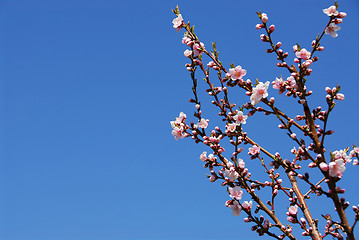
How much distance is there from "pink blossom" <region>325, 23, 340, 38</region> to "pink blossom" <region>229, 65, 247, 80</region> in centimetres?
105

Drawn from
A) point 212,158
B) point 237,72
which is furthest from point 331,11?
point 212,158

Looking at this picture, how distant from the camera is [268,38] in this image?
357cm

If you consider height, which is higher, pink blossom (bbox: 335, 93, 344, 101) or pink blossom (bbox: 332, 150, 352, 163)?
pink blossom (bbox: 335, 93, 344, 101)

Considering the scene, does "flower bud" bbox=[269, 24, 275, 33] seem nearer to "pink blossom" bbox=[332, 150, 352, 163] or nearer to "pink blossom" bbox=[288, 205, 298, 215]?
"pink blossom" bbox=[332, 150, 352, 163]

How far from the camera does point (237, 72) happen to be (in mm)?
3682

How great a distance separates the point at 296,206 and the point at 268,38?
6.59 ft

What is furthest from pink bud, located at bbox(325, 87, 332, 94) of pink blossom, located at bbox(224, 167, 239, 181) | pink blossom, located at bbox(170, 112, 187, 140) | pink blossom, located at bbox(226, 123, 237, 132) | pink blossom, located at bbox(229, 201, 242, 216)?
pink blossom, located at bbox(170, 112, 187, 140)

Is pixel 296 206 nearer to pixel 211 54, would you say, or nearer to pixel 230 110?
pixel 230 110

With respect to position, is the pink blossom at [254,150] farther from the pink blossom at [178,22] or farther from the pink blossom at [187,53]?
the pink blossom at [178,22]

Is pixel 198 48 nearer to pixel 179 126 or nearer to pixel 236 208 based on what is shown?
pixel 179 126

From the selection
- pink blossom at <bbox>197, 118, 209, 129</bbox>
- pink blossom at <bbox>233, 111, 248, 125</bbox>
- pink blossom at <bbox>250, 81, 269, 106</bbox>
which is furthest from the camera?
pink blossom at <bbox>197, 118, 209, 129</bbox>

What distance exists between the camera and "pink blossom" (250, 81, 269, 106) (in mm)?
3381

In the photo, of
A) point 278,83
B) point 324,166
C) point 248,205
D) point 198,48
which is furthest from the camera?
point 198,48

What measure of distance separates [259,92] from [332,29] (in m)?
1.15
